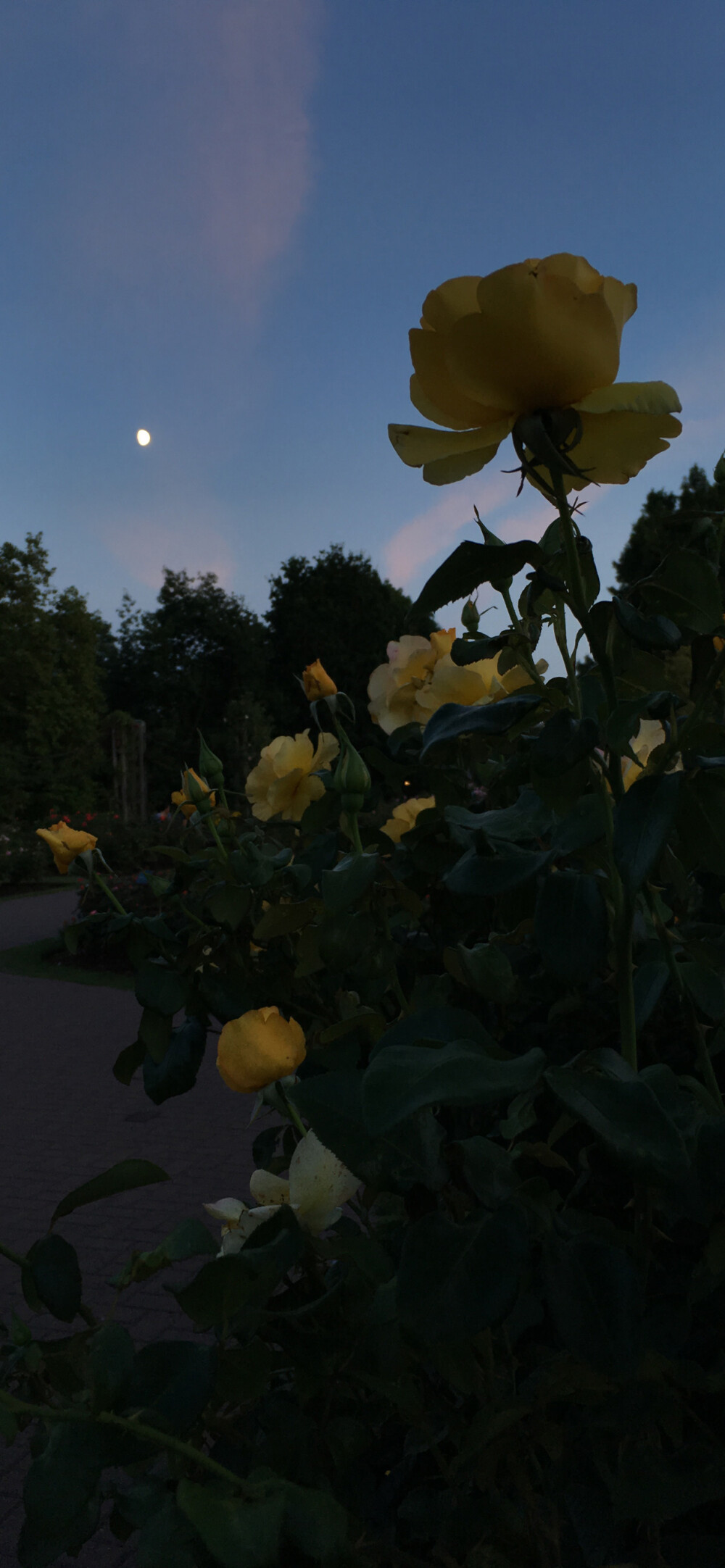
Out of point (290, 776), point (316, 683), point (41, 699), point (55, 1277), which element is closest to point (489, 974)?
point (55, 1277)

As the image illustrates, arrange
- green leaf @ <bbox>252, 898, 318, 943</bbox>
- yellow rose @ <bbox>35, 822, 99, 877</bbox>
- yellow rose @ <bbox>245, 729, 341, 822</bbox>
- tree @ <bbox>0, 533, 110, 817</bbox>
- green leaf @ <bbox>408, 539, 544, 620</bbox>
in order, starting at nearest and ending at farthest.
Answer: green leaf @ <bbox>408, 539, 544, 620</bbox> < green leaf @ <bbox>252, 898, 318, 943</bbox> < yellow rose @ <bbox>245, 729, 341, 822</bbox> < yellow rose @ <bbox>35, 822, 99, 877</bbox> < tree @ <bbox>0, 533, 110, 817</bbox>

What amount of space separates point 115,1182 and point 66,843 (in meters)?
1.10

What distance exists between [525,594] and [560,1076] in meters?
0.55

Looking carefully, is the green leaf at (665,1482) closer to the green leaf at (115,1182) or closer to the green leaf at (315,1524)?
the green leaf at (315,1524)

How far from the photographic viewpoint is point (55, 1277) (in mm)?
760

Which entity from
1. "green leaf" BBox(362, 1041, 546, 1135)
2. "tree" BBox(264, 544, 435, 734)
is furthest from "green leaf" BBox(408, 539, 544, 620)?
"tree" BBox(264, 544, 435, 734)

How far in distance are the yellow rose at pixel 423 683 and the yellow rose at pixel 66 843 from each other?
2.32 feet

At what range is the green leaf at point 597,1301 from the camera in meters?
0.60

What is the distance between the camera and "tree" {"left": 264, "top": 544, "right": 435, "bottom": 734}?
3447 centimetres

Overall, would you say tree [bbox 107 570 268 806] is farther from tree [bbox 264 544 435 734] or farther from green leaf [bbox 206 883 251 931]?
green leaf [bbox 206 883 251 931]

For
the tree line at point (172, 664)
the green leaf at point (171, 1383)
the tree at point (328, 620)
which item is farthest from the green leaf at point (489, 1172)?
the tree at point (328, 620)

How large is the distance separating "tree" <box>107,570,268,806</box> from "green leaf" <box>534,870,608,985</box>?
113 ft

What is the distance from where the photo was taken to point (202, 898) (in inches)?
50.2

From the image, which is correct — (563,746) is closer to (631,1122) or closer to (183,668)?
(631,1122)
